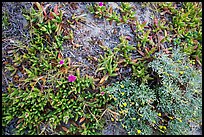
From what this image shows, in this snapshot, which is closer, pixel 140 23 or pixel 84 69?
pixel 84 69

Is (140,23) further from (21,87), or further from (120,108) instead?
(21,87)

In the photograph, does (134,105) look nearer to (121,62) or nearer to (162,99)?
(162,99)

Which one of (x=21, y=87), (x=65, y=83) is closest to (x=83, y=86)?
(x=65, y=83)

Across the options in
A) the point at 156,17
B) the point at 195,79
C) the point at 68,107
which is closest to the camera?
the point at 68,107

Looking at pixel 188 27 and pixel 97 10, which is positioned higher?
pixel 97 10

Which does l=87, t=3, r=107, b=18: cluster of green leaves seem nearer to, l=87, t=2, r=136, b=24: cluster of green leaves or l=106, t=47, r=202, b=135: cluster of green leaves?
l=87, t=2, r=136, b=24: cluster of green leaves

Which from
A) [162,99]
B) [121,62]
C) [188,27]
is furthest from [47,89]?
[188,27]
